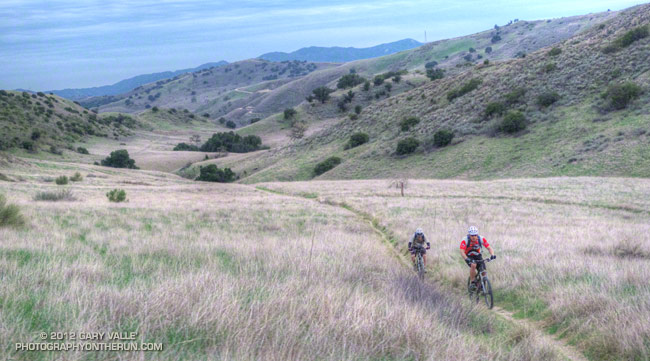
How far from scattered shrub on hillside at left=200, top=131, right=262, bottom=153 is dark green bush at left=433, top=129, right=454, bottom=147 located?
4935 centimetres

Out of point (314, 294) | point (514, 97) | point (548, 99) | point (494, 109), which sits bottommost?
point (494, 109)

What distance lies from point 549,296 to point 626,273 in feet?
5.45

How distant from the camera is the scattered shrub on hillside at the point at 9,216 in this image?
1238cm

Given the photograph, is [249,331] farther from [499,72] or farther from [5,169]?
[499,72]

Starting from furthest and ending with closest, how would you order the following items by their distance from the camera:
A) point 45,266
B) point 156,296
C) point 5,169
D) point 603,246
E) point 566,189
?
point 5,169 → point 566,189 → point 603,246 → point 45,266 → point 156,296

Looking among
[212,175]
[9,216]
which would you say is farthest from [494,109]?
[9,216]

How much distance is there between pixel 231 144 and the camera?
313 feet

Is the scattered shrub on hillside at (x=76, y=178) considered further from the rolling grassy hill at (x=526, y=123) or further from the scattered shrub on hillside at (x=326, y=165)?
the scattered shrub on hillside at (x=326, y=165)

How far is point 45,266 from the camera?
645 centimetres

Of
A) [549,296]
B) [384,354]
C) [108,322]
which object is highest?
Answer: [108,322]

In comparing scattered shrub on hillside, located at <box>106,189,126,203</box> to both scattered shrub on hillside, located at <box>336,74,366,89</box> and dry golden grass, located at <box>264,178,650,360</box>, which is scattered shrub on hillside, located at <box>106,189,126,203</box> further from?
scattered shrub on hillside, located at <box>336,74,366,89</box>

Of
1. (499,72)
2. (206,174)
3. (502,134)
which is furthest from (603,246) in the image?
(499,72)

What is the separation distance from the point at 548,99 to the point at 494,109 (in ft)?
18.3

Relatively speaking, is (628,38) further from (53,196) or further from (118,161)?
(118,161)
